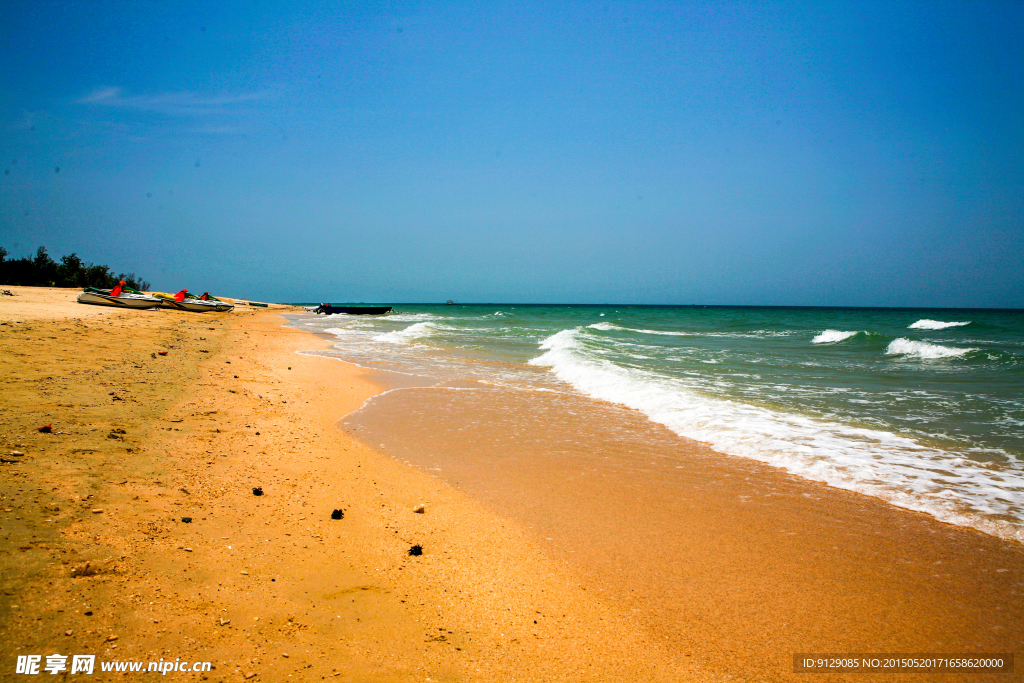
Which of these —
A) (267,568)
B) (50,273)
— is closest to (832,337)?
(267,568)

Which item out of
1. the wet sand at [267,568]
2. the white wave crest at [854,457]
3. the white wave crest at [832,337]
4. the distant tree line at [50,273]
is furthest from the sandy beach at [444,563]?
the distant tree line at [50,273]

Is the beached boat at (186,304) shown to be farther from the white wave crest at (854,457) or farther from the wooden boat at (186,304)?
the white wave crest at (854,457)

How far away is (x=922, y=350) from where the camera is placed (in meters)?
18.7

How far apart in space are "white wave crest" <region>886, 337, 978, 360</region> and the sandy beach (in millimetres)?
18264

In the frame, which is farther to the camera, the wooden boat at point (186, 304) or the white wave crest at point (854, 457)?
the wooden boat at point (186, 304)

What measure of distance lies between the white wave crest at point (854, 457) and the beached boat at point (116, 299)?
2551cm

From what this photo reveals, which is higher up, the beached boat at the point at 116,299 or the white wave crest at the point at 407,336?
the beached boat at the point at 116,299

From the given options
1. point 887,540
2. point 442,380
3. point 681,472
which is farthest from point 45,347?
point 887,540

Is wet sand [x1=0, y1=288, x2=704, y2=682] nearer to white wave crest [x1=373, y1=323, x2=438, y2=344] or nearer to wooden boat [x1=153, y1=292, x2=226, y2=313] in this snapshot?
white wave crest [x1=373, y1=323, x2=438, y2=344]

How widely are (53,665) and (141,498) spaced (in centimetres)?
166

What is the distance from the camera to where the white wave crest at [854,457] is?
4.29 metres

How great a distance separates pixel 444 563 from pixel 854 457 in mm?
5013

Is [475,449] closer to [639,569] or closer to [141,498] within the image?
[639,569]

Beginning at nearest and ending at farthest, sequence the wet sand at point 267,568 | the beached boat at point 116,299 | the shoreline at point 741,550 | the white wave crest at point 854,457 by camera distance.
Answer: the wet sand at point 267,568
the shoreline at point 741,550
the white wave crest at point 854,457
the beached boat at point 116,299
